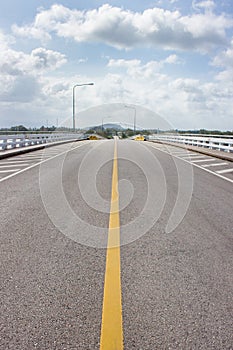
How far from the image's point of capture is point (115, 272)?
12.4 feet

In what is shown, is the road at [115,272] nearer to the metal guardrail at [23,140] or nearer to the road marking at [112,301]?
the road marking at [112,301]

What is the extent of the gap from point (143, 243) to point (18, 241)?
5.49 feet

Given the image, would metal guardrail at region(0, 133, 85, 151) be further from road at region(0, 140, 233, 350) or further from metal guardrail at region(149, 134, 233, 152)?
road at region(0, 140, 233, 350)

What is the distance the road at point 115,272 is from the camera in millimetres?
2693

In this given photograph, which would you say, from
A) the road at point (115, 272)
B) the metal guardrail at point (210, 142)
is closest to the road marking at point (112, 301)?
the road at point (115, 272)

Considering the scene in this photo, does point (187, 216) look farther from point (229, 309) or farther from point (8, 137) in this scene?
point (8, 137)

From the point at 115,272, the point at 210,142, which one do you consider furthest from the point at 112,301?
the point at 210,142

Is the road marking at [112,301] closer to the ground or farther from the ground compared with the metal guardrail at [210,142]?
closer to the ground

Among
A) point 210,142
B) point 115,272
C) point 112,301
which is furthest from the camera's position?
point 210,142

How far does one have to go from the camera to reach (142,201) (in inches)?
289

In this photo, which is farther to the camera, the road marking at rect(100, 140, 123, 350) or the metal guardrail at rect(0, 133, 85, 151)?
the metal guardrail at rect(0, 133, 85, 151)

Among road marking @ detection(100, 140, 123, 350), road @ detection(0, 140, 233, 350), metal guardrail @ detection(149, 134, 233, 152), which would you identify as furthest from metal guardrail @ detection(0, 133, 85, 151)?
road marking @ detection(100, 140, 123, 350)

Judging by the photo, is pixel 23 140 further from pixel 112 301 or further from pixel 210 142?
pixel 112 301

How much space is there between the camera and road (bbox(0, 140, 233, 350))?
269cm
